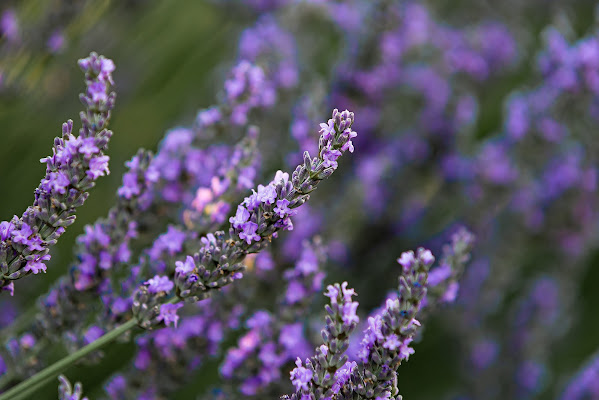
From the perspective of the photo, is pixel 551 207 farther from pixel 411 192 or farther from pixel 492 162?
pixel 411 192

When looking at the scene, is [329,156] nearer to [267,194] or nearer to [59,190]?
[267,194]

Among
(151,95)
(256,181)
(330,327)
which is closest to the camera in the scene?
(330,327)

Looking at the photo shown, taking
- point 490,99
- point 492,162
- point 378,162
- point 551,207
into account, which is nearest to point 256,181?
point 378,162

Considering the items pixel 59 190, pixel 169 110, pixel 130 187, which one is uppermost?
pixel 169 110

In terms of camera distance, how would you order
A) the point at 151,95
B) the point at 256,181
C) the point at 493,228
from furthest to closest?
the point at 151,95 < the point at 493,228 < the point at 256,181

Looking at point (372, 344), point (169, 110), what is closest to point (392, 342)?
point (372, 344)

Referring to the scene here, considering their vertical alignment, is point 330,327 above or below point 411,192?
below

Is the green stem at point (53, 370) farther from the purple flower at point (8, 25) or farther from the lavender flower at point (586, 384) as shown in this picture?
the lavender flower at point (586, 384)
